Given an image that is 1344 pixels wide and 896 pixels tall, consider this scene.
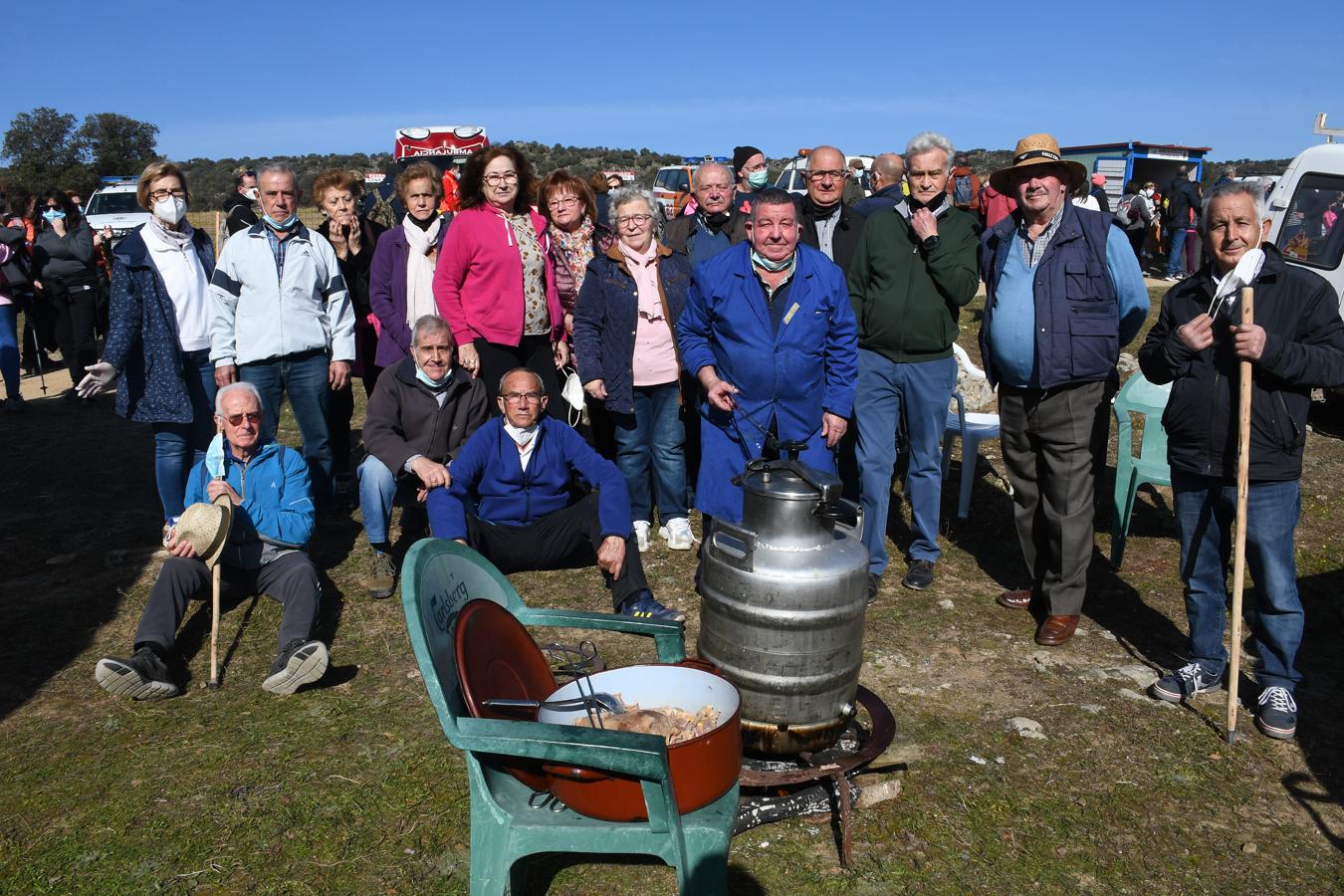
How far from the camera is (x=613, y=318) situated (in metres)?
5.51

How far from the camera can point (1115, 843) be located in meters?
3.16

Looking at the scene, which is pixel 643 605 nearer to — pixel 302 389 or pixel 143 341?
pixel 302 389

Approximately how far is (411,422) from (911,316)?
9.05ft

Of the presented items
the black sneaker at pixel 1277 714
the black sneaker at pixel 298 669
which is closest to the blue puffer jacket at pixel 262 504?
the black sneaker at pixel 298 669

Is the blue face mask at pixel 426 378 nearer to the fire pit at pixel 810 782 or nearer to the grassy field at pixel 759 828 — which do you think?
the grassy field at pixel 759 828

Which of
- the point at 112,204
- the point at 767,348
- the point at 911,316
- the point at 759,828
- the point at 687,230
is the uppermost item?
the point at 112,204

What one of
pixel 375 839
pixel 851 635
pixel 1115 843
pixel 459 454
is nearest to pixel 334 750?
pixel 375 839

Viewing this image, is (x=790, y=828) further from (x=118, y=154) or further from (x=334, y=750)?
(x=118, y=154)

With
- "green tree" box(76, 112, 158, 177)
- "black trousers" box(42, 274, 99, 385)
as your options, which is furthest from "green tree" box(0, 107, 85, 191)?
"black trousers" box(42, 274, 99, 385)

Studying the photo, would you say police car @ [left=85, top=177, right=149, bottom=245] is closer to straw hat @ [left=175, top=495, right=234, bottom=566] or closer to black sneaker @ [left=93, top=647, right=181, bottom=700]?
straw hat @ [left=175, top=495, right=234, bottom=566]

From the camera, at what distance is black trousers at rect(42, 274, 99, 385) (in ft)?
32.7

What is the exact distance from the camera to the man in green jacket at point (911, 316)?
4.77 meters

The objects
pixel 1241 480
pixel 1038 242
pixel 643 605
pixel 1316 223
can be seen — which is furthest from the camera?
pixel 1316 223

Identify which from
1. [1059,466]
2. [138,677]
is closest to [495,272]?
[138,677]
